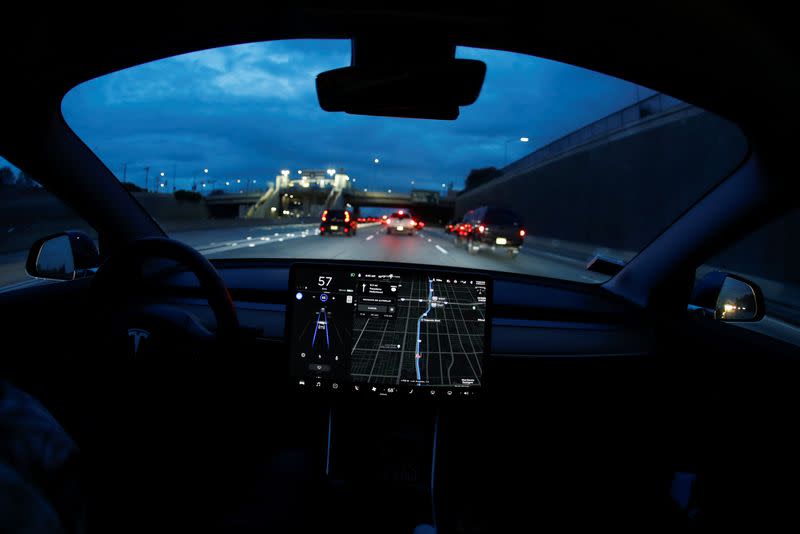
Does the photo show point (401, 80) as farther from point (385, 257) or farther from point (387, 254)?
point (387, 254)

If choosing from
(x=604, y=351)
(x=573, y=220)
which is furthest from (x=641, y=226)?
(x=604, y=351)

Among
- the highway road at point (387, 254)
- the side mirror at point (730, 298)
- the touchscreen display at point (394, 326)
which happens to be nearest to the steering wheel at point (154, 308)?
the touchscreen display at point (394, 326)

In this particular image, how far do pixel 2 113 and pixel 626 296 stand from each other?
4129 mm

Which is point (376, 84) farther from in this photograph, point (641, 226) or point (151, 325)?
point (641, 226)

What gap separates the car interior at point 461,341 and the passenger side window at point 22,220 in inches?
7.9

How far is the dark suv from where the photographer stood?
22078 mm

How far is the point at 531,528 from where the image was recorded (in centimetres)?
333

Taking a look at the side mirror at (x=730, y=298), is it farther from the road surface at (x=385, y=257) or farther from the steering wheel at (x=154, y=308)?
the steering wheel at (x=154, y=308)

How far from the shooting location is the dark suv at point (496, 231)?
22.1 metres

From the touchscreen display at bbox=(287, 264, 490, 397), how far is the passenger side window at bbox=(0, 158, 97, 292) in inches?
76.0

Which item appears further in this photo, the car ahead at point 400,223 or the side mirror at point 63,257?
the car ahead at point 400,223

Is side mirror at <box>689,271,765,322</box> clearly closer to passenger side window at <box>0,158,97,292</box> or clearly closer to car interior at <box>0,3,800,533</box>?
car interior at <box>0,3,800,533</box>

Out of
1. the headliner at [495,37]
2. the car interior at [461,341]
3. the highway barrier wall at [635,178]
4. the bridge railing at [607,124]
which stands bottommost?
the car interior at [461,341]

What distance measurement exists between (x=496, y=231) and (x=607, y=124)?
47.9ft
